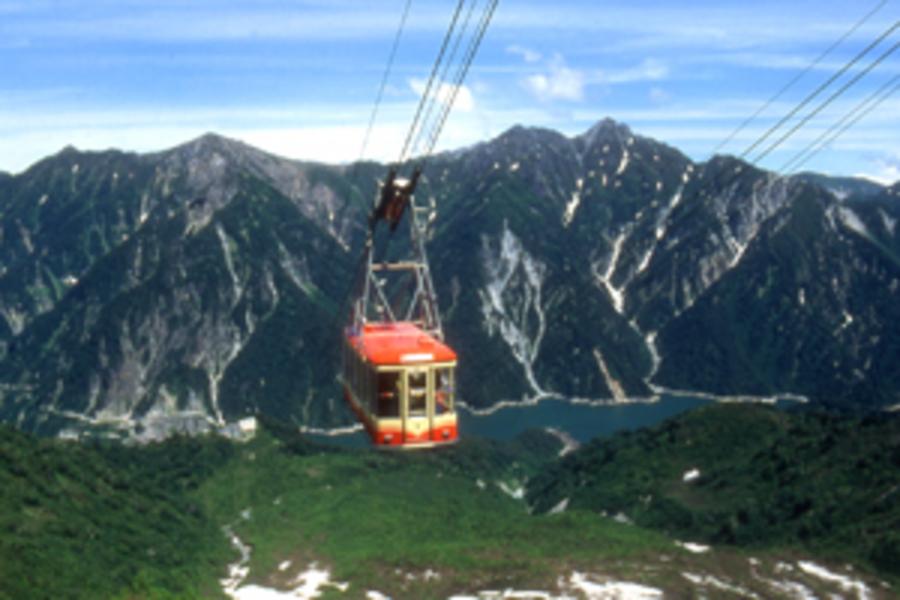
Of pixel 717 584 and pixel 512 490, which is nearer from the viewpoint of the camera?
pixel 717 584

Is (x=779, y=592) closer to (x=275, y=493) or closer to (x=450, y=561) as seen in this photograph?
(x=450, y=561)

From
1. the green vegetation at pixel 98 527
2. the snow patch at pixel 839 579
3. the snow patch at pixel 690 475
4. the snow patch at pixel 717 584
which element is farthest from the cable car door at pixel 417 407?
the snow patch at pixel 690 475

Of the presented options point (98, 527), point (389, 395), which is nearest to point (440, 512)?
point (98, 527)

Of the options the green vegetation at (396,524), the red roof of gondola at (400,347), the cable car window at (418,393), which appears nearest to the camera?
the red roof of gondola at (400,347)

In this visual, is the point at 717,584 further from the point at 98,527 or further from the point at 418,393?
the point at 98,527

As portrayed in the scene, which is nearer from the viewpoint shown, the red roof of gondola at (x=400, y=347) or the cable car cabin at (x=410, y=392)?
the red roof of gondola at (x=400, y=347)

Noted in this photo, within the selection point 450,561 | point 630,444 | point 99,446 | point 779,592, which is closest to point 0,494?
point 450,561

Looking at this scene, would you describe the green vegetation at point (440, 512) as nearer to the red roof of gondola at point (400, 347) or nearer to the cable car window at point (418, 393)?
the red roof of gondola at point (400, 347)
